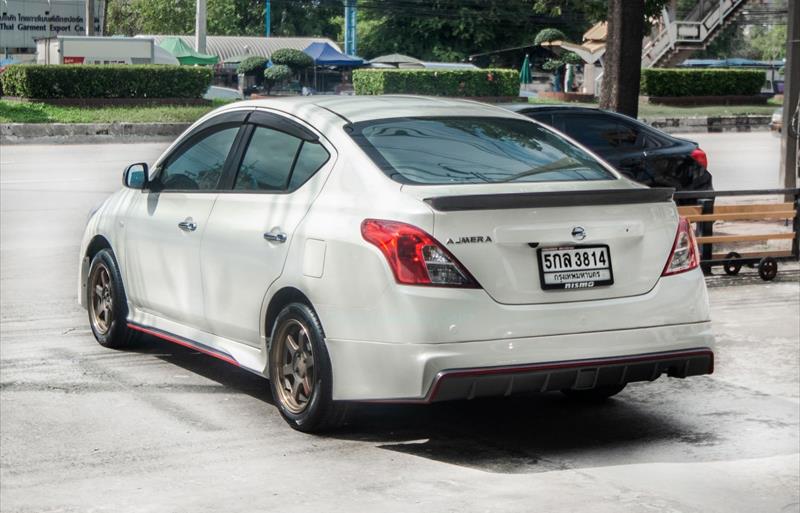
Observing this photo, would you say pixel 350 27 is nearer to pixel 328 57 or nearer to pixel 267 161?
pixel 328 57

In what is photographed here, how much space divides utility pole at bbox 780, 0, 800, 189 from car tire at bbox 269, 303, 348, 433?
9272mm

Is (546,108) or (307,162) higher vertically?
(546,108)

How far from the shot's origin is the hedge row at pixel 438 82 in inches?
1506

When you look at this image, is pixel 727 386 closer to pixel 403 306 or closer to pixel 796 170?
pixel 403 306

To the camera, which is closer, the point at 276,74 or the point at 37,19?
the point at 37,19

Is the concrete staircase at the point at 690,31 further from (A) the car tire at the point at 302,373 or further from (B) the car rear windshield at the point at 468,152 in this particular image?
(A) the car tire at the point at 302,373

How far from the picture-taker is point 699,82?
4344cm

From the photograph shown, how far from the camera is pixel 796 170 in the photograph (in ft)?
45.5

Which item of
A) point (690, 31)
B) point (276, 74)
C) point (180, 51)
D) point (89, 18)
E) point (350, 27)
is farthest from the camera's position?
point (350, 27)

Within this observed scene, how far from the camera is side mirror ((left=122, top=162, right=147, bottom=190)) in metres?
7.31

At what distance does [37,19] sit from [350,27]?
28589 millimetres

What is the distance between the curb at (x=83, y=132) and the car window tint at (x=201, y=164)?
789 inches

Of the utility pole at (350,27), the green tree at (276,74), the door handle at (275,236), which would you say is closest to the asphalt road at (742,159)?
the door handle at (275,236)

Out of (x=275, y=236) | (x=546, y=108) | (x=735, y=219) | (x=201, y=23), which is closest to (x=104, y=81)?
(x=201, y=23)
